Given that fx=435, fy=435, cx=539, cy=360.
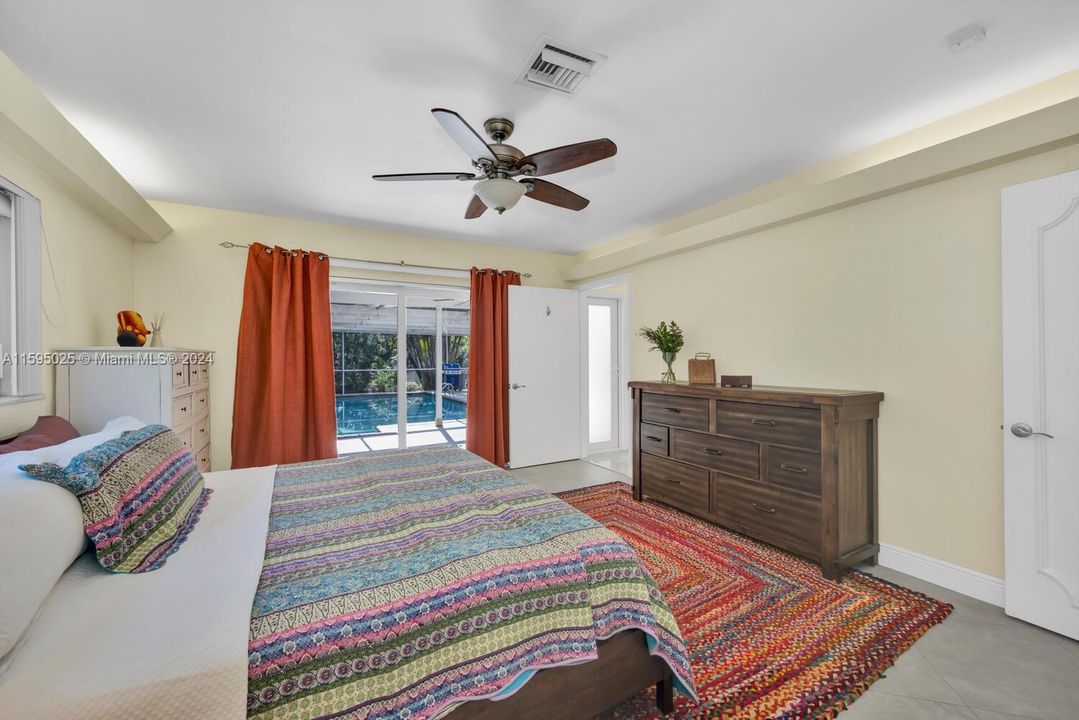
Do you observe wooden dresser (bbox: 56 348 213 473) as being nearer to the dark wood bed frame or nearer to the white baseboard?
the dark wood bed frame

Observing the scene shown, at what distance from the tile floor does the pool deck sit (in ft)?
12.7

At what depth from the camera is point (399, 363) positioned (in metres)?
4.48

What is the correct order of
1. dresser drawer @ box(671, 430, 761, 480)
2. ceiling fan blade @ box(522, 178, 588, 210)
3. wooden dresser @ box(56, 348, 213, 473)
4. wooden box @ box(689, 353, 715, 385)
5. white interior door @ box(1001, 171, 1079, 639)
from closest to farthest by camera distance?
white interior door @ box(1001, 171, 1079, 639) < ceiling fan blade @ box(522, 178, 588, 210) < wooden dresser @ box(56, 348, 213, 473) < dresser drawer @ box(671, 430, 761, 480) < wooden box @ box(689, 353, 715, 385)

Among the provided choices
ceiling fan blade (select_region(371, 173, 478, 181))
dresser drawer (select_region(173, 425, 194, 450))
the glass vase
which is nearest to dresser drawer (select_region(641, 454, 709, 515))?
the glass vase

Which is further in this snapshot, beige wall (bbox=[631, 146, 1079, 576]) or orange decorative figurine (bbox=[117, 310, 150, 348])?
orange decorative figurine (bbox=[117, 310, 150, 348])

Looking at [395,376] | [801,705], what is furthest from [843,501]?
[395,376]

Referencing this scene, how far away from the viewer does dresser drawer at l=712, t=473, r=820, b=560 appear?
2.47 metres

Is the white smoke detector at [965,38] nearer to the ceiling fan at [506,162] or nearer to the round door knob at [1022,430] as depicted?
the ceiling fan at [506,162]

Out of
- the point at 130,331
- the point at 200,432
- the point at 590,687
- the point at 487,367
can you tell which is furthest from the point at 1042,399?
the point at 200,432

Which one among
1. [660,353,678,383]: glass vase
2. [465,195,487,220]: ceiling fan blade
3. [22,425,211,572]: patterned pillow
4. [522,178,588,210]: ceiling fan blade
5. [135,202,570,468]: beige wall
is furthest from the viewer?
[660,353,678,383]: glass vase

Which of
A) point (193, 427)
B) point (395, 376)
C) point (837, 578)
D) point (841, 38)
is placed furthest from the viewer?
point (395, 376)

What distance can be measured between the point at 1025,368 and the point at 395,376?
4.48 metres

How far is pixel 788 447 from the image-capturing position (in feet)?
8.44

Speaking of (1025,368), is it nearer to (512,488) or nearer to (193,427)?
(512,488)
